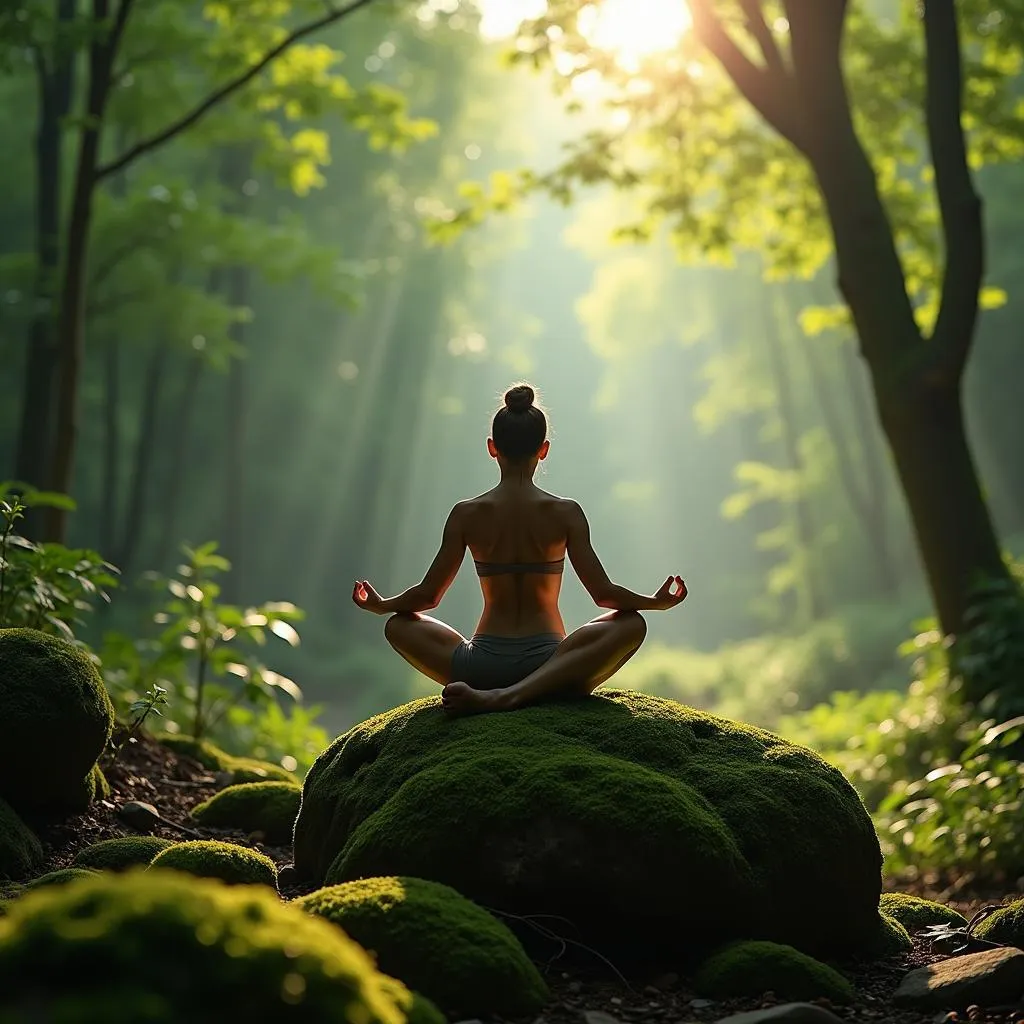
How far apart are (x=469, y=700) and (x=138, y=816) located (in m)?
2.16

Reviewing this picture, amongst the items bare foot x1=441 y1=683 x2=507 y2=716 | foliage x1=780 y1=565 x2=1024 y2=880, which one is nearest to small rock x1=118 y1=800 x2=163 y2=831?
bare foot x1=441 y1=683 x2=507 y2=716

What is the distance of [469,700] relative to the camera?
4.96m

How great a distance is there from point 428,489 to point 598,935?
46.4 meters

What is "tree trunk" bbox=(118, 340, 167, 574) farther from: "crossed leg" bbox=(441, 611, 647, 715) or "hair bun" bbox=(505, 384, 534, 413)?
"crossed leg" bbox=(441, 611, 647, 715)

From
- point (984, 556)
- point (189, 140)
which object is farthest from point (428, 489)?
point (984, 556)

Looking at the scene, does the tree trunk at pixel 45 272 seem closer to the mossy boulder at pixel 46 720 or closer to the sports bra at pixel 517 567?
the mossy boulder at pixel 46 720

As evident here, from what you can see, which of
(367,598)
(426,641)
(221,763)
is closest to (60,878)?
(367,598)

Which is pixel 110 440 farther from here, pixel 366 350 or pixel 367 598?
pixel 367 598

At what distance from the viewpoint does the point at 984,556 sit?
8969 millimetres

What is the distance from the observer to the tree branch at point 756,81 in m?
9.59

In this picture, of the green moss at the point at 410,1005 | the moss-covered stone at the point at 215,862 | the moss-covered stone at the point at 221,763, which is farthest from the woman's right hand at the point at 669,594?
the moss-covered stone at the point at 221,763

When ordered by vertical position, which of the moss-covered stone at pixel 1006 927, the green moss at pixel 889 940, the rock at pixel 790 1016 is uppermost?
the rock at pixel 790 1016

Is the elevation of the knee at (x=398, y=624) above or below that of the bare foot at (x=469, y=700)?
above

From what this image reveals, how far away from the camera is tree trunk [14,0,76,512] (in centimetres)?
1053
